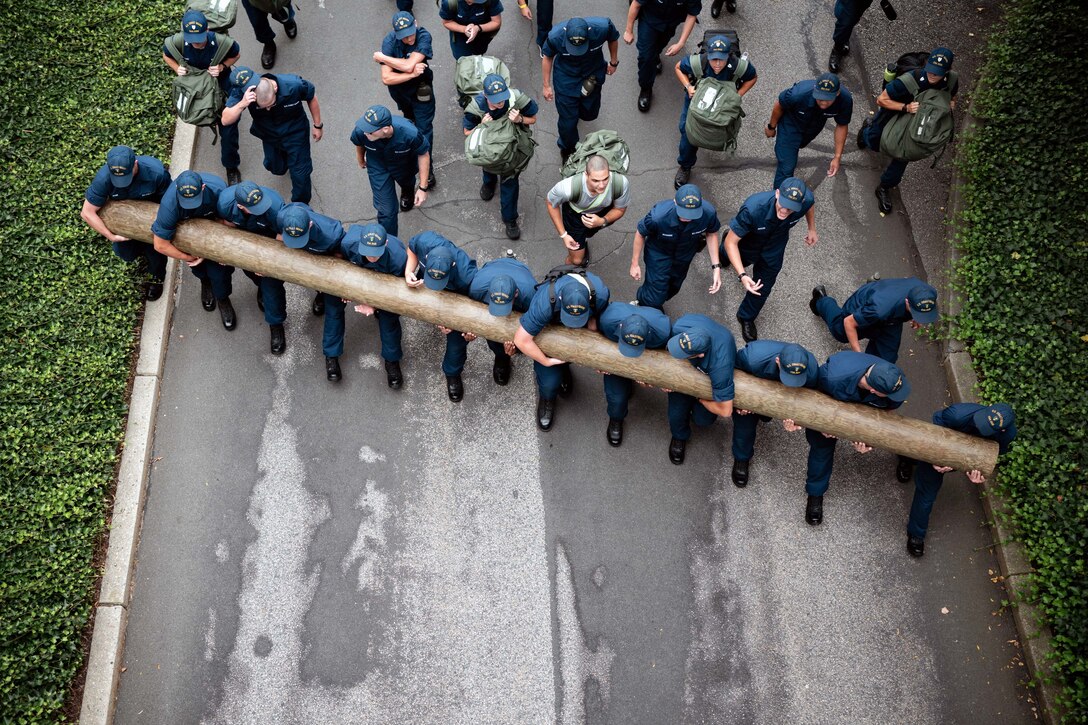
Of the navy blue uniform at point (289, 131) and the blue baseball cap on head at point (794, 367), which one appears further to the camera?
the navy blue uniform at point (289, 131)

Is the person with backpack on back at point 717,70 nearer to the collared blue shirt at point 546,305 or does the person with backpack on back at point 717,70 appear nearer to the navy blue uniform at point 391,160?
the collared blue shirt at point 546,305

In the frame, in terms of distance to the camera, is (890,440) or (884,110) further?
(884,110)

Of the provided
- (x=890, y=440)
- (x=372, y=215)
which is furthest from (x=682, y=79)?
(x=890, y=440)

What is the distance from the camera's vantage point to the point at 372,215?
905 centimetres

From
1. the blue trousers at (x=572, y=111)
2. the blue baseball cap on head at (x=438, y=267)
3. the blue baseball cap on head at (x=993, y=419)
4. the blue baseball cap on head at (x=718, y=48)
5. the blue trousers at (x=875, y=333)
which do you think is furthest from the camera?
the blue trousers at (x=572, y=111)

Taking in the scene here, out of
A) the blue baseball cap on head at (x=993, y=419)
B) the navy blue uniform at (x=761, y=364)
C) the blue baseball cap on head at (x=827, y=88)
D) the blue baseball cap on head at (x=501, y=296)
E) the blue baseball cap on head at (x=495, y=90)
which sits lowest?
the blue baseball cap on head at (x=993, y=419)

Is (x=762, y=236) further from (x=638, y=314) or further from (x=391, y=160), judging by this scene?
(x=391, y=160)

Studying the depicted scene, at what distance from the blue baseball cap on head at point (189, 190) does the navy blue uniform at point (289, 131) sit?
1.10 metres

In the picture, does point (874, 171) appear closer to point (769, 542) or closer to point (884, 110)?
point (884, 110)

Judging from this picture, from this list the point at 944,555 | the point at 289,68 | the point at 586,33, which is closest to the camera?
the point at 944,555

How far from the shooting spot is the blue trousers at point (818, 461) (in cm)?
717

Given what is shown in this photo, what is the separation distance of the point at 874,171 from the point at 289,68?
22.6 ft

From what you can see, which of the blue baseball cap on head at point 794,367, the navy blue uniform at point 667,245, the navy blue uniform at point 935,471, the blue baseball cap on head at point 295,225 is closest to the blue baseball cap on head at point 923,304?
the navy blue uniform at point 935,471

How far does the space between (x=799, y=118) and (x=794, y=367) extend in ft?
9.59
